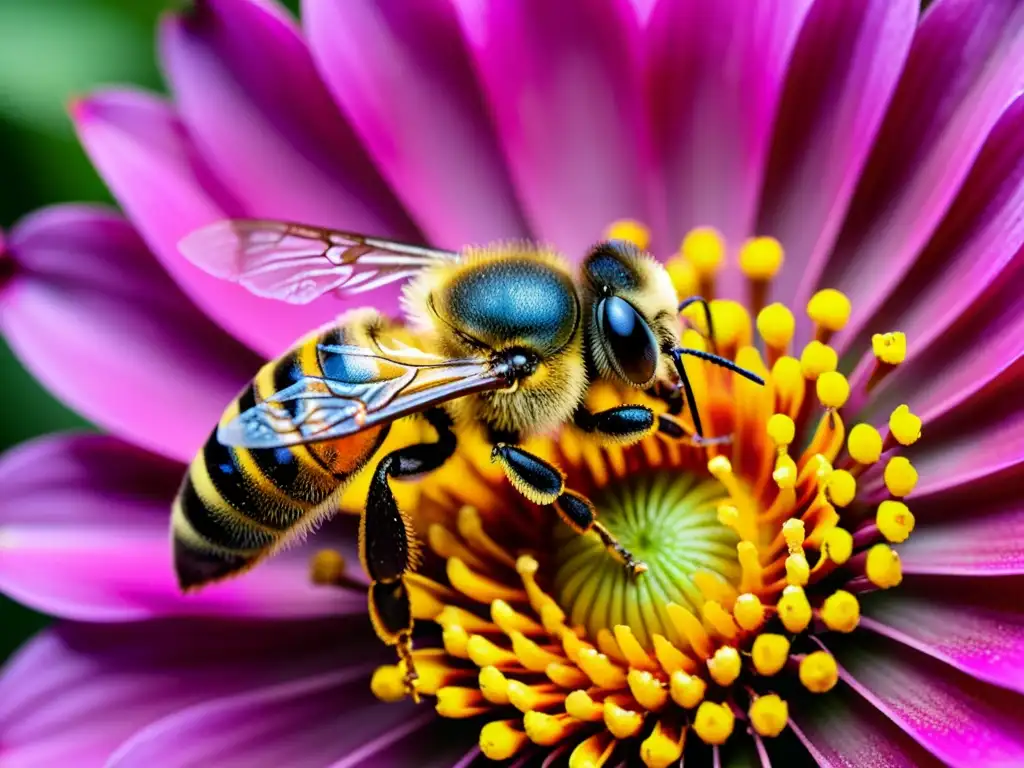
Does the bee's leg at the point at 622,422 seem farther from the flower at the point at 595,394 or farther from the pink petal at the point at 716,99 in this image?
the pink petal at the point at 716,99

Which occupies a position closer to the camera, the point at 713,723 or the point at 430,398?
the point at 430,398

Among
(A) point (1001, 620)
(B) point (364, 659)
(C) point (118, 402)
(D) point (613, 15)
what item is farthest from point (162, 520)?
(A) point (1001, 620)

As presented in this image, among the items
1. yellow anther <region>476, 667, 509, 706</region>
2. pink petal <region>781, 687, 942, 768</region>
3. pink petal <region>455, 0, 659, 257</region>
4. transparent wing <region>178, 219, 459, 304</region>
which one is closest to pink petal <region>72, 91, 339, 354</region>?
transparent wing <region>178, 219, 459, 304</region>

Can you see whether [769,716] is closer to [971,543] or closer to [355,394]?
[971,543]

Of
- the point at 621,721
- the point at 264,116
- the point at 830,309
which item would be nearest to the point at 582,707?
the point at 621,721

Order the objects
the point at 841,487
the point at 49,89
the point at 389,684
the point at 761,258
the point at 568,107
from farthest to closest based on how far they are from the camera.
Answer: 1. the point at 49,89
2. the point at 568,107
3. the point at 761,258
4. the point at 389,684
5. the point at 841,487
